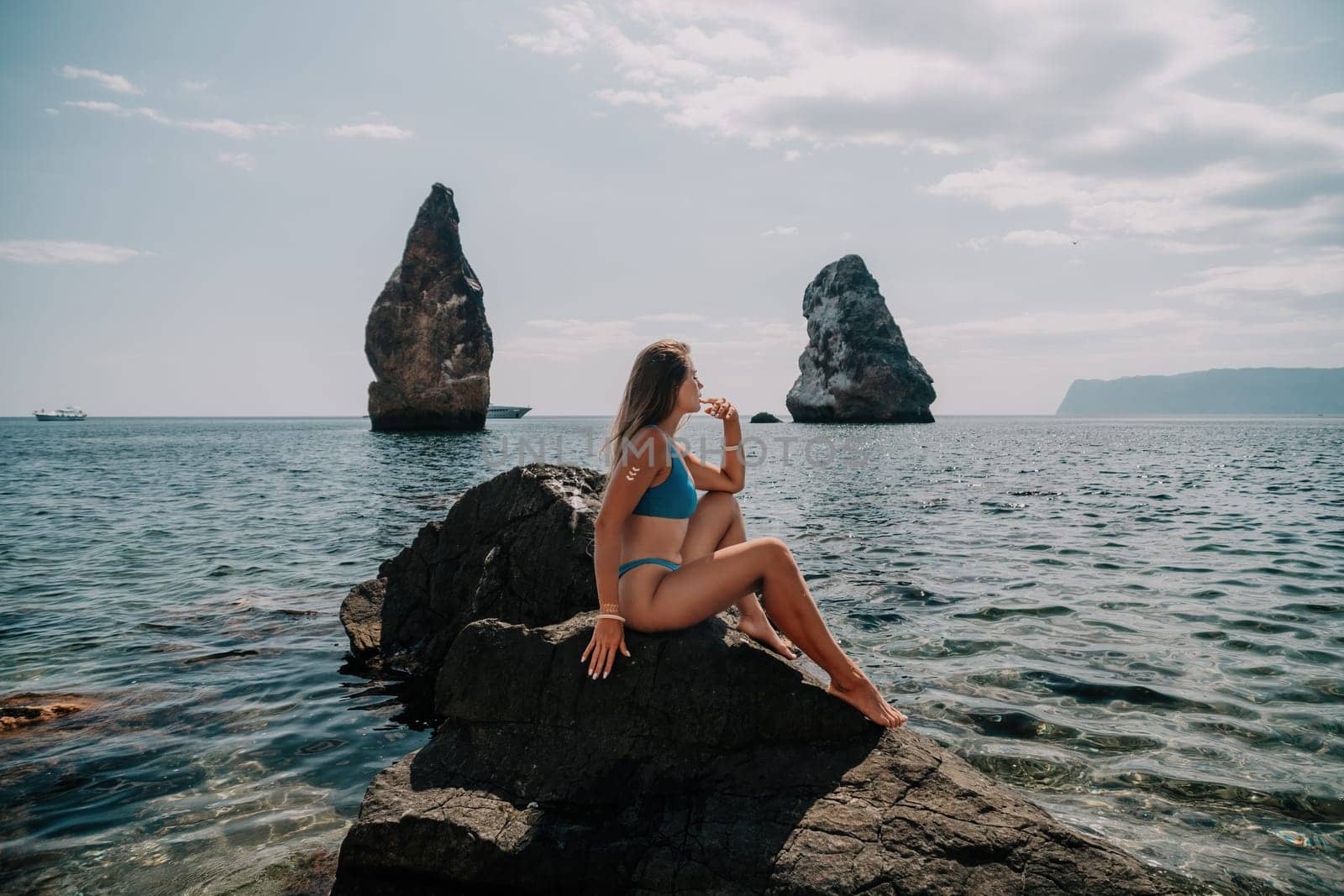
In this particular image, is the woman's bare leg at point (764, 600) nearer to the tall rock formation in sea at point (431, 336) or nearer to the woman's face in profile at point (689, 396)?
Answer: the woman's face in profile at point (689, 396)

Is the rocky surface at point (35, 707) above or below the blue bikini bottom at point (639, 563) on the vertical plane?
below

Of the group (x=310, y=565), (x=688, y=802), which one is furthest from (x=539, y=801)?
(x=310, y=565)

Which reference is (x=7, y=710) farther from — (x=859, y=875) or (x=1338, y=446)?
(x=1338, y=446)

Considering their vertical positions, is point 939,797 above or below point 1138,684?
above

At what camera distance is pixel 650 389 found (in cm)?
422

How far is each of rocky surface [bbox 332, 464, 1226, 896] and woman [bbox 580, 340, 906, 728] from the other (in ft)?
0.53

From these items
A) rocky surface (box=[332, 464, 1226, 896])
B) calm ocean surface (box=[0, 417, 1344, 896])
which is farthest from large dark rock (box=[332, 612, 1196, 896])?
calm ocean surface (box=[0, 417, 1344, 896])

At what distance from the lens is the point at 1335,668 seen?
679 centimetres

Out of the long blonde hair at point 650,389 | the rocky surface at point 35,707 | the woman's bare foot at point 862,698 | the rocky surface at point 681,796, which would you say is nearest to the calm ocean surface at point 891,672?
the rocky surface at point 35,707

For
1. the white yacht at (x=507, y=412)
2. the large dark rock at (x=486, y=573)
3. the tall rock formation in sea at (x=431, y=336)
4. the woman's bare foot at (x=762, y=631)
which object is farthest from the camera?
the white yacht at (x=507, y=412)

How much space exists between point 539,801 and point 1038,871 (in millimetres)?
2334

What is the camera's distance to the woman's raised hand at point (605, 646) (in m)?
3.98

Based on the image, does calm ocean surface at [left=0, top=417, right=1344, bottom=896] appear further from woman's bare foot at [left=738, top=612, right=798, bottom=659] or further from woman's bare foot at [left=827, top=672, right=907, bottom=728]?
woman's bare foot at [left=738, top=612, right=798, bottom=659]

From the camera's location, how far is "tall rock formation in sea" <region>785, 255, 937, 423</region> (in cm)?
A: 8812
